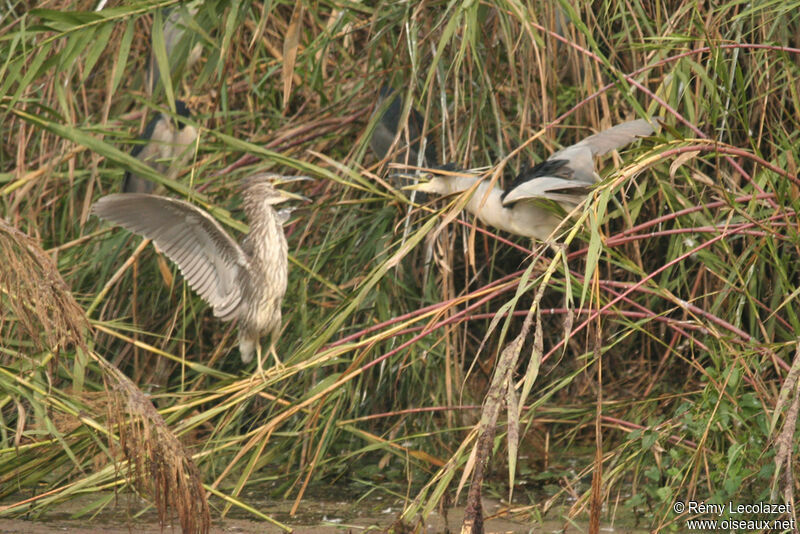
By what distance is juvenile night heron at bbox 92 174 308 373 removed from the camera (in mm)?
3428

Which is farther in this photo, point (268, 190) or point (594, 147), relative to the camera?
point (268, 190)

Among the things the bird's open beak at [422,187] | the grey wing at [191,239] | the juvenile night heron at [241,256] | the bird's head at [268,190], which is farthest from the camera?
the bird's head at [268,190]

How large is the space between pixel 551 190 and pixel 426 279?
0.88m

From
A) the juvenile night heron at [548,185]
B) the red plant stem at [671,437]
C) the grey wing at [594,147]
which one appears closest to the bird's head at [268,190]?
the juvenile night heron at [548,185]

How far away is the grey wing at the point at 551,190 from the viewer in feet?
9.89

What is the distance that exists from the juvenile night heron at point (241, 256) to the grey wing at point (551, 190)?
0.87 metres

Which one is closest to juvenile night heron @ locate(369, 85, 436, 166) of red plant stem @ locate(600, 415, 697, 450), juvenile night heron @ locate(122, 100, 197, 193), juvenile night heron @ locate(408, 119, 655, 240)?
juvenile night heron @ locate(408, 119, 655, 240)

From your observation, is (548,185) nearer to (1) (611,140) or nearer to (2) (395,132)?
(1) (611,140)

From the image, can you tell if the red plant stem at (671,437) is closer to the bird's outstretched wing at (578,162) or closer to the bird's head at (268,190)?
the bird's outstretched wing at (578,162)

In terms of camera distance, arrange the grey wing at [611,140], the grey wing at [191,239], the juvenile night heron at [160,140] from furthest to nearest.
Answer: the juvenile night heron at [160,140] → the grey wing at [191,239] → the grey wing at [611,140]

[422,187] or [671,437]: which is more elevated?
[422,187]

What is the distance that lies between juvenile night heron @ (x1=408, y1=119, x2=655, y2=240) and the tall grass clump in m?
0.09

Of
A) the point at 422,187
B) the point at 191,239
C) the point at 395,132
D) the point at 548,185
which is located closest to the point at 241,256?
the point at 191,239

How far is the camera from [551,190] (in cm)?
305
